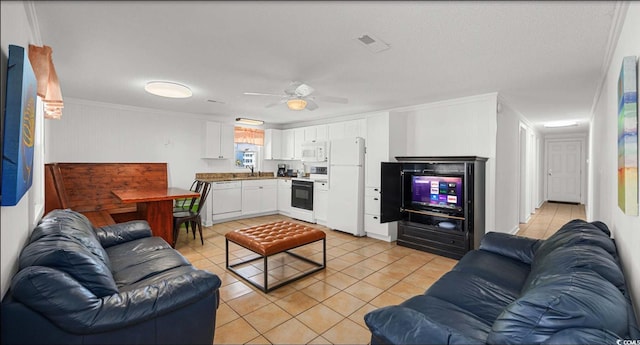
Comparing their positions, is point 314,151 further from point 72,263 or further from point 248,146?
point 72,263

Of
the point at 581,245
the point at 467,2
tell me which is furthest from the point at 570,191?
the point at 467,2

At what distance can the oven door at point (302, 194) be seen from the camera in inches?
237

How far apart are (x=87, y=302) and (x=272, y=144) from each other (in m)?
5.90

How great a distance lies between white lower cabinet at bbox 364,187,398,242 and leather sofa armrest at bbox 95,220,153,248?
3288mm

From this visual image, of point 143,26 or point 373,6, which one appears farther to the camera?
point 143,26

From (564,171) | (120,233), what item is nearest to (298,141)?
(120,233)

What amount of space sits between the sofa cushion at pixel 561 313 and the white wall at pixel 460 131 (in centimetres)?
324

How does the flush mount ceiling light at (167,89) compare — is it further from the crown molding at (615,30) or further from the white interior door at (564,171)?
the white interior door at (564,171)

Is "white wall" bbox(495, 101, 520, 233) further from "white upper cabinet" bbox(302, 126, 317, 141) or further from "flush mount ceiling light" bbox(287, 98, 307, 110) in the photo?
"white upper cabinet" bbox(302, 126, 317, 141)

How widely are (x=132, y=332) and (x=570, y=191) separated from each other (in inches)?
459

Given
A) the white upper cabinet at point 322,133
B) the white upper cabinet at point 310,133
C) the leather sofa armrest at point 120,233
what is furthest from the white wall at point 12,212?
the white upper cabinet at point 310,133

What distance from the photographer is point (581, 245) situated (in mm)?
1749

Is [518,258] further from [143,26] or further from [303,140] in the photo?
[303,140]

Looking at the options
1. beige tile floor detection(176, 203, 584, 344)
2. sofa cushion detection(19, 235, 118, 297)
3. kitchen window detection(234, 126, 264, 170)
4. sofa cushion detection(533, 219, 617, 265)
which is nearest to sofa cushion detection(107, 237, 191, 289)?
sofa cushion detection(19, 235, 118, 297)
